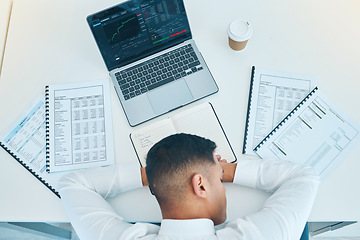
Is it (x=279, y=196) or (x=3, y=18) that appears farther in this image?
(x=3, y=18)

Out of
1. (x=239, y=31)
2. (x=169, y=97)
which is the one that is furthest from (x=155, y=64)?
(x=239, y=31)

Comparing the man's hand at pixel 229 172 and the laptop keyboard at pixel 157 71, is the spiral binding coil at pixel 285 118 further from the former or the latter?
the laptop keyboard at pixel 157 71

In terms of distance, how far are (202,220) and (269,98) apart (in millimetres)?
520

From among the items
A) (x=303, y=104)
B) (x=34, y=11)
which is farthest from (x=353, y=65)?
(x=34, y=11)

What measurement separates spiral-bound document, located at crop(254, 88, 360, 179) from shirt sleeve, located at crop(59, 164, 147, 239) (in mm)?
452

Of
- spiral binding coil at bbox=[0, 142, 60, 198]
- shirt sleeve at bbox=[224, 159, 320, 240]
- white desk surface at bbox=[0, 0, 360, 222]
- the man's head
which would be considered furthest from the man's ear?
spiral binding coil at bbox=[0, 142, 60, 198]

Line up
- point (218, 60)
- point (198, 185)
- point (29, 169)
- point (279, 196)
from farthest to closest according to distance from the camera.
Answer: point (218, 60)
point (29, 169)
point (279, 196)
point (198, 185)

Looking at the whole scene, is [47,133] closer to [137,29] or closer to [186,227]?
[137,29]

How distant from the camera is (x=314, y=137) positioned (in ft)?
3.65

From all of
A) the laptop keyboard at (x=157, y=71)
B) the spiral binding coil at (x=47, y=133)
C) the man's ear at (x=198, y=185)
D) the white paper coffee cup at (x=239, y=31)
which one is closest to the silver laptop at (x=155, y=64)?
the laptop keyboard at (x=157, y=71)

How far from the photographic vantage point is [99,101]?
1178 mm

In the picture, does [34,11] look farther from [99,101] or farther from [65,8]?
[99,101]

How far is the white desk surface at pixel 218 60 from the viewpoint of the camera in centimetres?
108

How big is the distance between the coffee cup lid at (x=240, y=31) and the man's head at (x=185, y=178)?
1.38 ft
